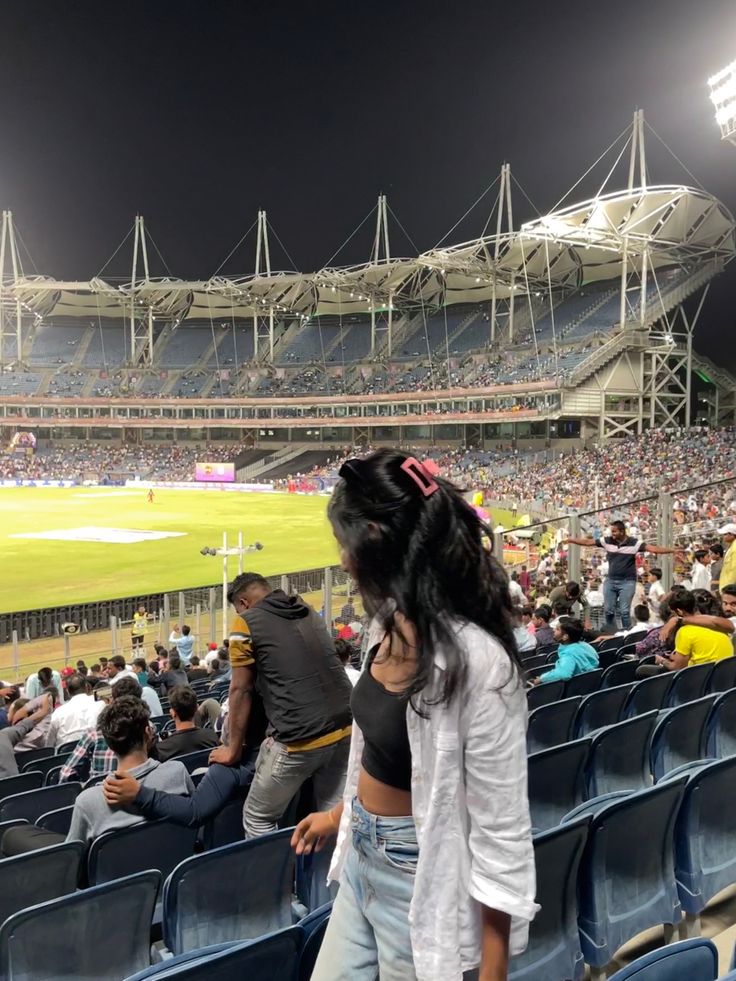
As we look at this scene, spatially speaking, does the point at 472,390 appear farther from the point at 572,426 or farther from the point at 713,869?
the point at 713,869

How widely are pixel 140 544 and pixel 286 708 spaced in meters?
31.5

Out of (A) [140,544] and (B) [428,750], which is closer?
(B) [428,750]

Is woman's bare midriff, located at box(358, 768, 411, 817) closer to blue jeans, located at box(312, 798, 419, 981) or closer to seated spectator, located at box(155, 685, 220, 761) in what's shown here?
blue jeans, located at box(312, 798, 419, 981)

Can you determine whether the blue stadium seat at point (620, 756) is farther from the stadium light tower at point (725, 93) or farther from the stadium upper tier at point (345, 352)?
the stadium upper tier at point (345, 352)

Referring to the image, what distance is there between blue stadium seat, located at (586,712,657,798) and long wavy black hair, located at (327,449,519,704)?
108 inches

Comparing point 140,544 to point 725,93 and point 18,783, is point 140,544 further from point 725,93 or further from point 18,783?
point 725,93

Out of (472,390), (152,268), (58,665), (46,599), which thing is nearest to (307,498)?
(472,390)

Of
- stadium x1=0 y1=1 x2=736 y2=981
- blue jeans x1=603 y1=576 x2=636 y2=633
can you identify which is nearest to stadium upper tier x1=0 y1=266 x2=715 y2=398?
stadium x1=0 y1=1 x2=736 y2=981

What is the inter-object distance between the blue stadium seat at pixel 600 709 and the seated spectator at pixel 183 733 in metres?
2.63

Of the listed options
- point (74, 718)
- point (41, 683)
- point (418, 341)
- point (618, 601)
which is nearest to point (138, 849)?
point (74, 718)

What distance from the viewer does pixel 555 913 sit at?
2.80 metres

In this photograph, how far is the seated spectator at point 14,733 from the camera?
6.77 meters

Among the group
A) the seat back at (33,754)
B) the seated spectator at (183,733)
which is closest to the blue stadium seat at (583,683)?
the seated spectator at (183,733)

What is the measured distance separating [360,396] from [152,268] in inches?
2184
